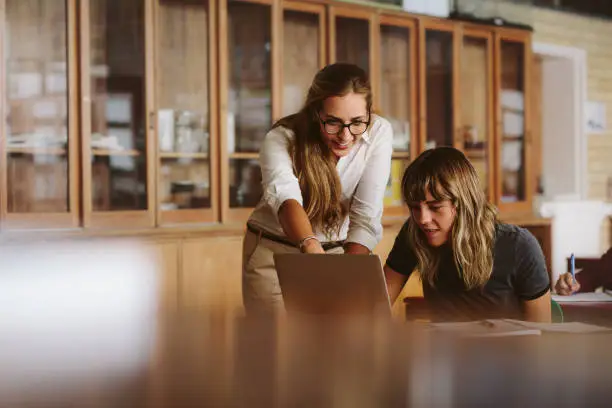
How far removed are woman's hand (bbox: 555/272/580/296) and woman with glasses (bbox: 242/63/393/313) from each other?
0.51 m

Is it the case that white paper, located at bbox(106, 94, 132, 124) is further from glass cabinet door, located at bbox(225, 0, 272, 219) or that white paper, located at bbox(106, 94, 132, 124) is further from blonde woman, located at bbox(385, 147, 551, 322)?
blonde woman, located at bbox(385, 147, 551, 322)

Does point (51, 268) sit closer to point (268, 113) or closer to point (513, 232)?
point (268, 113)

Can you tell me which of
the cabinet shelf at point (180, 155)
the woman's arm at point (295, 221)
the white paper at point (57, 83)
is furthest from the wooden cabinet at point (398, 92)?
the woman's arm at point (295, 221)

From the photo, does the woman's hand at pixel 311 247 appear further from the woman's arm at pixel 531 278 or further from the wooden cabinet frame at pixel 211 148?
the wooden cabinet frame at pixel 211 148

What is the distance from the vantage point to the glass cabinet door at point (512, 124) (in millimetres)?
5227

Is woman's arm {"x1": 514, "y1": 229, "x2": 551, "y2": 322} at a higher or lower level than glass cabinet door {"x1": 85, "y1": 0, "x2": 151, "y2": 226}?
lower

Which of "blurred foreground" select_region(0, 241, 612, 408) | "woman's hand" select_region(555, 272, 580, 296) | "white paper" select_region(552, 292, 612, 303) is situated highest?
"blurred foreground" select_region(0, 241, 612, 408)

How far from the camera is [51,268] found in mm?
3367

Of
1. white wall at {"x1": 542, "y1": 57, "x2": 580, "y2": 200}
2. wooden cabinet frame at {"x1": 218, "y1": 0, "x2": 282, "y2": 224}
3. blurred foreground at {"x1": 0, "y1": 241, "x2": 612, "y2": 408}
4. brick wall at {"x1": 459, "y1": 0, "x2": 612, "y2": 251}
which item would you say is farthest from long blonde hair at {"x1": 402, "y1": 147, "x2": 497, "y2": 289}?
white wall at {"x1": 542, "y1": 57, "x2": 580, "y2": 200}

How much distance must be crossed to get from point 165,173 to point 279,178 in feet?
5.93

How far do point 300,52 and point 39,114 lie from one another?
1.46 meters

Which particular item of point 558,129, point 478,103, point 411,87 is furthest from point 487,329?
point 558,129

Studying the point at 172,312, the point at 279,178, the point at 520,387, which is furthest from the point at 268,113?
the point at 520,387

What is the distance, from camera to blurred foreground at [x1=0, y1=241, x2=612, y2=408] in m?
0.83
